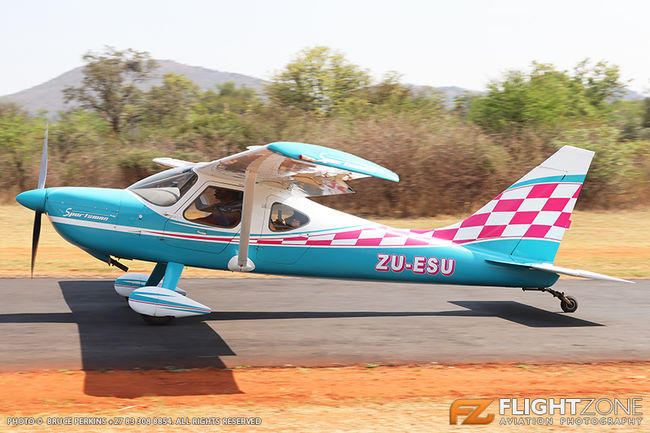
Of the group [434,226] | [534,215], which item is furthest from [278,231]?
[434,226]

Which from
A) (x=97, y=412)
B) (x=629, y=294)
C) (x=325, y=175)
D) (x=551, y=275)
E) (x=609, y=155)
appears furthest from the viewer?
(x=609, y=155)

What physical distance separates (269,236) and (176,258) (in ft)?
4.53

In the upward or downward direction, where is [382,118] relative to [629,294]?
upward

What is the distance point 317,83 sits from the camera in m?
48.4

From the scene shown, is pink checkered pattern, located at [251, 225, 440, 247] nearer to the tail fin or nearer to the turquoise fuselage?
the turquoise fuselage

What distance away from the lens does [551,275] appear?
10.3 m

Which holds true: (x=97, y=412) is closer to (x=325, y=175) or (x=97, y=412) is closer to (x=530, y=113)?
(x=325, y=175)

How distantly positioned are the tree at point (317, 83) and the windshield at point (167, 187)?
35.6 meters

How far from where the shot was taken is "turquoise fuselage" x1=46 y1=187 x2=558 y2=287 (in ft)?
30.1

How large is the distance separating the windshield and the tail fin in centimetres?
397

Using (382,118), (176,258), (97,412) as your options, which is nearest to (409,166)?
(382,118)

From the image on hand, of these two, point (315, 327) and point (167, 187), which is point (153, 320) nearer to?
point (167, 187)

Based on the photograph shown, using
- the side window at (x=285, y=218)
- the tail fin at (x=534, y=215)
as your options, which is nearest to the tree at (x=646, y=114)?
the tail fin at (x=534, y=215)

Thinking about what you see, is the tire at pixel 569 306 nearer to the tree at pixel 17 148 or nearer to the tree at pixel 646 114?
the tree at pixel 17 148
